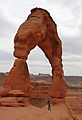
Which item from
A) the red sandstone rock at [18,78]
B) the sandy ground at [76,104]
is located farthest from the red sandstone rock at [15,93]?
the sandy ground at [76,104]

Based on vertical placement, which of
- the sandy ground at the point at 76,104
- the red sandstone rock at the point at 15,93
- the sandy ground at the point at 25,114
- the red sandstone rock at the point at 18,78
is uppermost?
the red sandstone rock at the point at 18,78

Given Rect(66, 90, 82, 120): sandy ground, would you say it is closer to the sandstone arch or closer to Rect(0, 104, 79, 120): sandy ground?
the sandstone arch

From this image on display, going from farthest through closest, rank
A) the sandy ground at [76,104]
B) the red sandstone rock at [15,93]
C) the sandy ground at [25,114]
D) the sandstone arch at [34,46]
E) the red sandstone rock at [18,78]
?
the sandy ground at [76,104] → the sandstone arch at [34,46] → the red sandstone rock at [18,78] → the red sandstone rock at [15,93] → the sandy ground at [25,114]

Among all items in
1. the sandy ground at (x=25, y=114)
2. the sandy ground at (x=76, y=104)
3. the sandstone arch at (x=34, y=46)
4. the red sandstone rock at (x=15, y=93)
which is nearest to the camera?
the sandy ground at (x=25, y=114)

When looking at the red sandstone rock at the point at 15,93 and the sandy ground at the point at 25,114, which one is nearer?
the sandy ground at the point at 25,114

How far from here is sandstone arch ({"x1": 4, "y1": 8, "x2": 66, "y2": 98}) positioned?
28.4ft

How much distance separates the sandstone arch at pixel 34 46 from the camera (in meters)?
8.66

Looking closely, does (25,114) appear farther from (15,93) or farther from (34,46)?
(34,46)

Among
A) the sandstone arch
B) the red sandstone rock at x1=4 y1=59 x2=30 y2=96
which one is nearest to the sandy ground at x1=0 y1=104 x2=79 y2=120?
the red sandstone rock at x1=4 y1=59 x2=30 y2=96

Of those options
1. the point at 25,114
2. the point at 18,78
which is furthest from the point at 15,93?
the point at 25,114

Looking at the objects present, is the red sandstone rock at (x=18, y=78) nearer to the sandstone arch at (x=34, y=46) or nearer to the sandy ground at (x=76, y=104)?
the sandstone arch at (x=34, y=46)

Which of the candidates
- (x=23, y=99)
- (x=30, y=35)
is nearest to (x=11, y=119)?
(x=23, y=99)

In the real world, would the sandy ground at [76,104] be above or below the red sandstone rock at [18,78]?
below

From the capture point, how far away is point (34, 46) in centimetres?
1041
